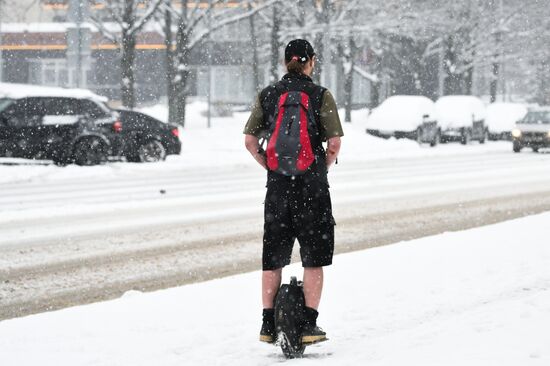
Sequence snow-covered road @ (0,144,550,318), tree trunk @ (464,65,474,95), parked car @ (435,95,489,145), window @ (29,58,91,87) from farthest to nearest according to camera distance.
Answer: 1. window @ (29,58,91,87)
2. tree trunk @ (464,65,474,95)
3. parked car @ (435,95,489,145)
4. snow-covered road @ (0,144,550,318)

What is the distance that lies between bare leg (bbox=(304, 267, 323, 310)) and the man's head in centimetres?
108

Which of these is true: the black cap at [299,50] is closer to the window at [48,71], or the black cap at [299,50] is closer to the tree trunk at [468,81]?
the tree trunk at [468,81]

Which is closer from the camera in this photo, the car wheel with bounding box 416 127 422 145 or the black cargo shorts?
the black cargo shorts

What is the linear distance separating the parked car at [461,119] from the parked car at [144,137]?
1459 centimetres

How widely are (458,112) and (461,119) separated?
0.81 meters

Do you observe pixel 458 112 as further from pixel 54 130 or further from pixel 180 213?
pixel 180 213

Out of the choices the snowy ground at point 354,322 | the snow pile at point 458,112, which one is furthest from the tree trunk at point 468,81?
the snowy ground at point 354,322

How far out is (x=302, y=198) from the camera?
5395 mm

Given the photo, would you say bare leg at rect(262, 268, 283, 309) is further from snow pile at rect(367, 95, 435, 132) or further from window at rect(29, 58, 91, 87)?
window at rect(29, 58, 91, 87)

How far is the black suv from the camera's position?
67.8 feet

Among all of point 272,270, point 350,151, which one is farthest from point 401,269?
point 350,151

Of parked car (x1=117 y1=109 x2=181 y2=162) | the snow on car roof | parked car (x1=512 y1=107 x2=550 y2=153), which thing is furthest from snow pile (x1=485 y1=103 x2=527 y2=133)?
the snow on car roof

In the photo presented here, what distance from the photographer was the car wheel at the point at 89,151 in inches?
836

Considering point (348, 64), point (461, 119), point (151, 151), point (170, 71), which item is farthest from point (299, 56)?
point (348, 64)
